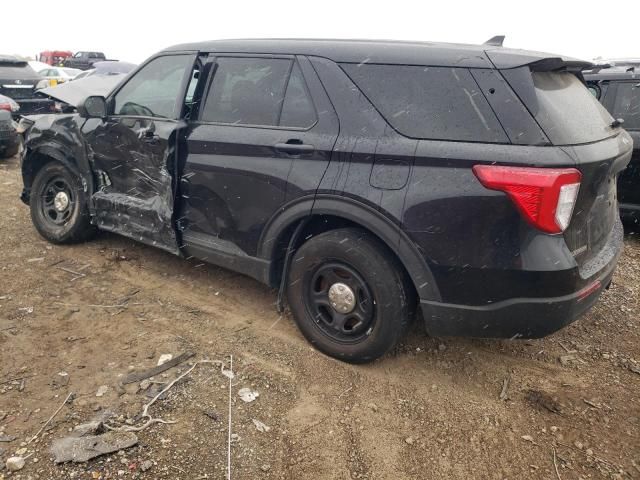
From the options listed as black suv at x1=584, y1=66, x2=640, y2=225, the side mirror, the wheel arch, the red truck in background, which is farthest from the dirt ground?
the red truck in background

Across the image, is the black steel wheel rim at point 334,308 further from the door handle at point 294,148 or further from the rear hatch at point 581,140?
the rear hatch at point 581,140

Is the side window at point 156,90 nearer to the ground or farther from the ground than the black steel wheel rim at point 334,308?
farther from the ground

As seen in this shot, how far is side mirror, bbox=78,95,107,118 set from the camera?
13.1 feet

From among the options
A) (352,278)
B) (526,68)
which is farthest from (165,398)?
(526,68)

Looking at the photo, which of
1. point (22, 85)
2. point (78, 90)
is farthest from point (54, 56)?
point (78, 90)

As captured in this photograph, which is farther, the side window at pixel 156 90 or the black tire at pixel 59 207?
the black tire at pixel 59 207

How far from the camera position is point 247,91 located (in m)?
3.37

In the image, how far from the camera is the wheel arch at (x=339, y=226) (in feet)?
8.77

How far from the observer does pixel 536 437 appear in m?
2.57

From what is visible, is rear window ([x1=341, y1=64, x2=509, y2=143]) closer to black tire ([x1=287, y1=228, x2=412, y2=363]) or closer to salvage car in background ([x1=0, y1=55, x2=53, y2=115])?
black tire ([x1=287, y1=228, x2=412, y2=363])

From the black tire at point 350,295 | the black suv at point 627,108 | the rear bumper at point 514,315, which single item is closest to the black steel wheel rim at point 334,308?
the black tire at point 350,295

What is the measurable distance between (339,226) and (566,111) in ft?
4.56

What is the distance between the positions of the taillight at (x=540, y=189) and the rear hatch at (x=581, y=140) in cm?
9

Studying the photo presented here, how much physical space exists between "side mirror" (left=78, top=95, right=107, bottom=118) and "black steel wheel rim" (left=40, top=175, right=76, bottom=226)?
2.83 feet
